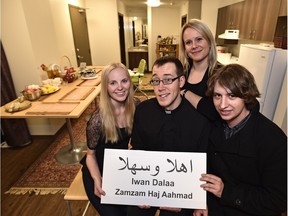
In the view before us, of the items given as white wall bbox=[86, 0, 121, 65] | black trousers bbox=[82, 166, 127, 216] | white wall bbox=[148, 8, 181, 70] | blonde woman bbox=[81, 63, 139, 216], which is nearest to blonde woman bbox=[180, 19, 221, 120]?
blonde woman bbox=[81, 63, 139, 216]

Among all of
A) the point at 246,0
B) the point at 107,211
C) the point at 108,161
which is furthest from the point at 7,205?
the point at 246,0

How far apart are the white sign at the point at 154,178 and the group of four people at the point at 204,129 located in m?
0.06

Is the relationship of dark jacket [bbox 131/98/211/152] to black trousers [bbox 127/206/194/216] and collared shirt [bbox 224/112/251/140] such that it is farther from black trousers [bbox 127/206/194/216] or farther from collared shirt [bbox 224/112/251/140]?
black trousers [bbox 127/206/194/216]

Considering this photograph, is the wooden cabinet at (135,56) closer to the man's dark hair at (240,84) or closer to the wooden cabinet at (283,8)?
the wooden cabinet at (283,8)

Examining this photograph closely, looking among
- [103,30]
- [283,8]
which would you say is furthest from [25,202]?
[103,30]

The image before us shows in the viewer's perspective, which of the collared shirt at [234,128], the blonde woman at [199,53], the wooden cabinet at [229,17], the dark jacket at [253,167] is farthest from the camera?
the wooden cabinet at [229,17]

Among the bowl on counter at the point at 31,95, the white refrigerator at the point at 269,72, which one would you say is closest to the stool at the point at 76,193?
the bowl on counter at the point at 31,95

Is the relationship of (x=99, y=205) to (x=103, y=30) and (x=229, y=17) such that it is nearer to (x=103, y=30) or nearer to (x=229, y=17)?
(x=229, y=17)

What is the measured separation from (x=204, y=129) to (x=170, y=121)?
0.64ft

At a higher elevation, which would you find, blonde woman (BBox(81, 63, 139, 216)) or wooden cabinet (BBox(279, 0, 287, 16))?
wooden cabinet (BBox(279, 0, 287, 16))

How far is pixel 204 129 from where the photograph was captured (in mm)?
1061

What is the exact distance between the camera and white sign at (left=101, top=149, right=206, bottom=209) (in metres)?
0.93

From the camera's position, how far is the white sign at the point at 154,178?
0.93 meters

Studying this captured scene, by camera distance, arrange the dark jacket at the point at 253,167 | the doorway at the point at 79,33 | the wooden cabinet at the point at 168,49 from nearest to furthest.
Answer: the dark jacket at the point at 253,167 → the doorway at the point at 79,33 → the wooden cabinet at the point at 168,49
